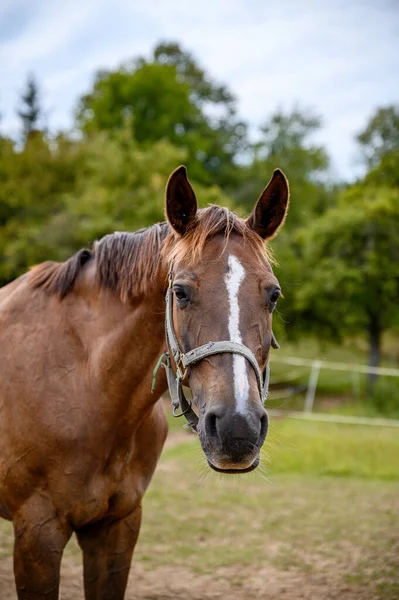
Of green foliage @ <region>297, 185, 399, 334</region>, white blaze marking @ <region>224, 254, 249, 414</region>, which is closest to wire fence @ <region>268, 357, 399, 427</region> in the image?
green foliage @ <region>297, 185, 399, 334</region>

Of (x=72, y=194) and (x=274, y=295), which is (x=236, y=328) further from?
(x=72, y=194)

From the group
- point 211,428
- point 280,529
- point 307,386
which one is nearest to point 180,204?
point 211,428

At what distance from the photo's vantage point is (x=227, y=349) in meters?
2.37

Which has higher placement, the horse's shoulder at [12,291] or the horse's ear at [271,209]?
the horse's ear at [271,209]

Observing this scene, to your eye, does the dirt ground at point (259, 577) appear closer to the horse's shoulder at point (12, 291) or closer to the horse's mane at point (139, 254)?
the horse's shoulder at point (12, 291)

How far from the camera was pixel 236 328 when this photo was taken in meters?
2.42

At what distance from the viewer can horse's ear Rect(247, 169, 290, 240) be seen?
112 inches

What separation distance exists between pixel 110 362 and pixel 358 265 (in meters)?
16.0

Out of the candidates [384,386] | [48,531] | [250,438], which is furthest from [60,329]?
[384,386]

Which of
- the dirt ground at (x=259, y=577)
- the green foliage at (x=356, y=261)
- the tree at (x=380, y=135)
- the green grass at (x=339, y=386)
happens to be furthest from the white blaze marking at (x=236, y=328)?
the tree at (x=380, y=135)

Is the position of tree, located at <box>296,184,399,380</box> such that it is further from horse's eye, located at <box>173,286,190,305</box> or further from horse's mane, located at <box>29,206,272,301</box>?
horse's eye, located at <box>173,286,190,305</box>

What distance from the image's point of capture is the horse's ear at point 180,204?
2758mm

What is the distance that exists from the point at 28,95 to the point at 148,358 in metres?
44.0

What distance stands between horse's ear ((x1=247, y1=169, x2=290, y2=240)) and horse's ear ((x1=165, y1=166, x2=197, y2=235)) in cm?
30
